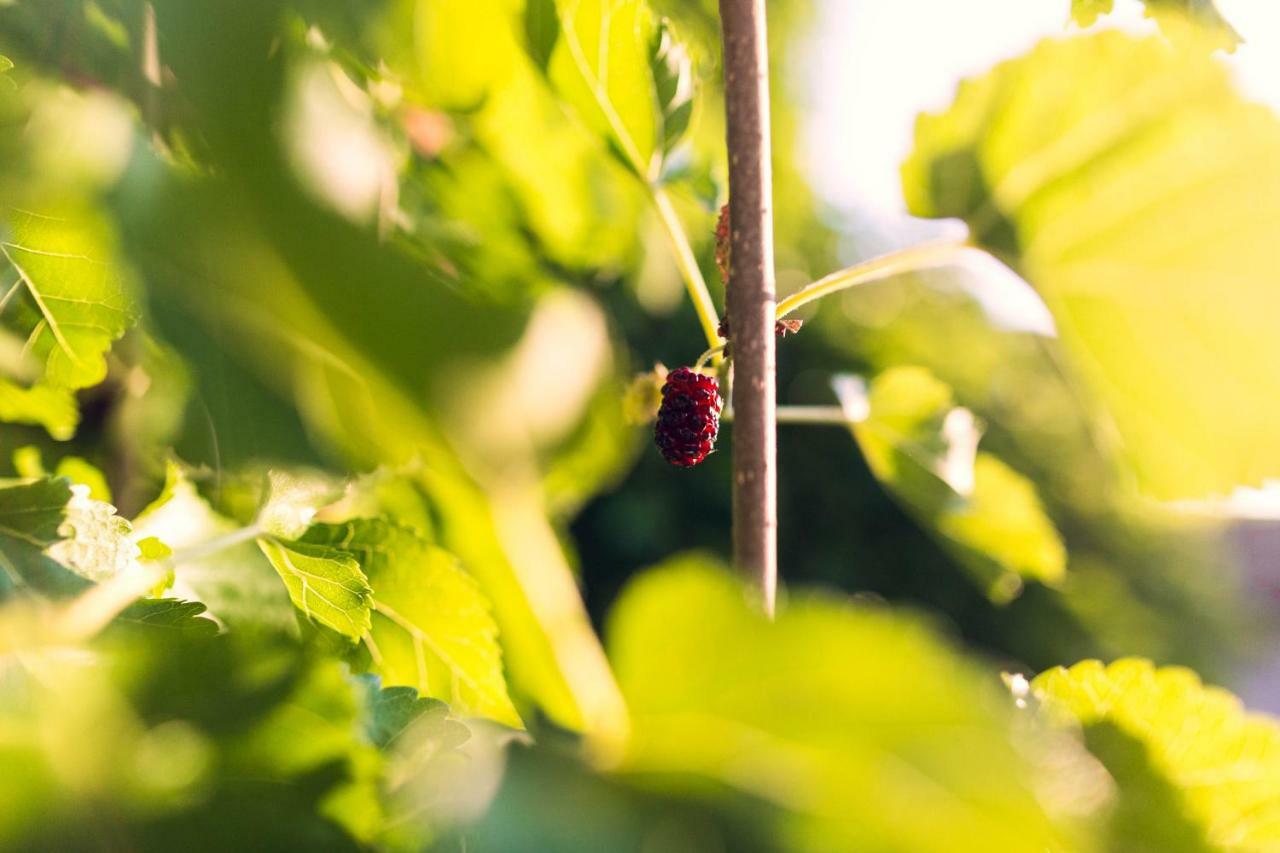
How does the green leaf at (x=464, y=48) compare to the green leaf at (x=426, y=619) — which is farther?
the green leaf at (x=426, y=619)

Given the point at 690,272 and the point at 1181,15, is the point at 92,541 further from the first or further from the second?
the point at 1181,15

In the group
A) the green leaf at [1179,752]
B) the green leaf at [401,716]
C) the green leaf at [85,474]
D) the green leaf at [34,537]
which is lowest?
the green leaf at [34,537]

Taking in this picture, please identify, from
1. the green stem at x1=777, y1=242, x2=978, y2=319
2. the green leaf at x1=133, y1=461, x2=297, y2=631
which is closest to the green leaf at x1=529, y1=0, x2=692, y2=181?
the green stem at x1=777, y1=242, x2=978, y2=319

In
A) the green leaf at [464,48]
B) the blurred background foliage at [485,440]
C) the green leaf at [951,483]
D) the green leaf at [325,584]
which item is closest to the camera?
the blurred background foliage at [485,440]

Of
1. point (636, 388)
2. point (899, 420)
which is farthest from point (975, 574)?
point (636, 388)

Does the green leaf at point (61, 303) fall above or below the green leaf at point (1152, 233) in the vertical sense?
below

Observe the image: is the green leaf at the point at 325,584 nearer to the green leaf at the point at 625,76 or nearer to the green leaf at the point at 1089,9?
the green leaf at the point at 625,76

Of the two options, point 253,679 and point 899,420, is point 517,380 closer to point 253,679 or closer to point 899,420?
point 253,679

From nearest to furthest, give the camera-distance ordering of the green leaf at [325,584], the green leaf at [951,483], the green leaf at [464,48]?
the green leaf at [464,48]
the green leaf at [325,584]
the green leaf at [951,483]

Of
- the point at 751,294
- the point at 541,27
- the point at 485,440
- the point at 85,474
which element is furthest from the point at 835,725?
the point at 85,474

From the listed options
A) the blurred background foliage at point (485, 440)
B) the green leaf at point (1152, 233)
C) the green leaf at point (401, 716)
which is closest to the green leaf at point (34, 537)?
the blurred background foliage at point (485, 440)
